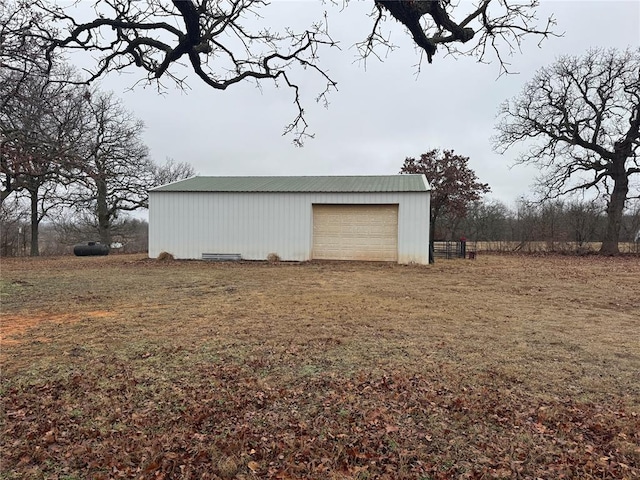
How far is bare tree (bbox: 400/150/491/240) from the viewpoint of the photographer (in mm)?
24406

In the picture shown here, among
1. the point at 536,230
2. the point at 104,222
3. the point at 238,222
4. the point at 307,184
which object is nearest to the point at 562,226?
the point at 536,230

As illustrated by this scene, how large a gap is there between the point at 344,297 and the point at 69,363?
4961 millimetres

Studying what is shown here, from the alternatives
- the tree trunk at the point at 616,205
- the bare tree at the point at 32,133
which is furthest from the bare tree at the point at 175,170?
the tree trunk at the point at 616,205

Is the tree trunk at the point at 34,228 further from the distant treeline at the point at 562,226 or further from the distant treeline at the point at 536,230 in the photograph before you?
the distant treeline at the point at 562,226

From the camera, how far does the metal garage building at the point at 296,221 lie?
47.8ft

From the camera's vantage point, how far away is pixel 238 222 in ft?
51.5

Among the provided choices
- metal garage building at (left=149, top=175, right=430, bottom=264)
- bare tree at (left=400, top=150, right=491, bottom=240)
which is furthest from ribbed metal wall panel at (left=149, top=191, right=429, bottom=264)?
bare tree at (left=400, top=150, right=491, bottom=240)

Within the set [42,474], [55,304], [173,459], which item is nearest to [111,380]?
[42,474]

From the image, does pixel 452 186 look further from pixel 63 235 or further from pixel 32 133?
pixel 63 235

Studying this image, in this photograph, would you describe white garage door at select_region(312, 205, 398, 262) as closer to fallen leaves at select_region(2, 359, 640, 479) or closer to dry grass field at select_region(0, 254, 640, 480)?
dry grass field at select_region(0, 254, 640, 480)

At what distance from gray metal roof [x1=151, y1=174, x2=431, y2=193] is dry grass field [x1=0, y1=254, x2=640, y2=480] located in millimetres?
8766

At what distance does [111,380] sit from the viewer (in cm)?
342

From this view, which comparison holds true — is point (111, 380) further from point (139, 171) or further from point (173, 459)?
point (139, 171)

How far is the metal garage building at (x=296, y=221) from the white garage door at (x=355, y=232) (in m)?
0.04
